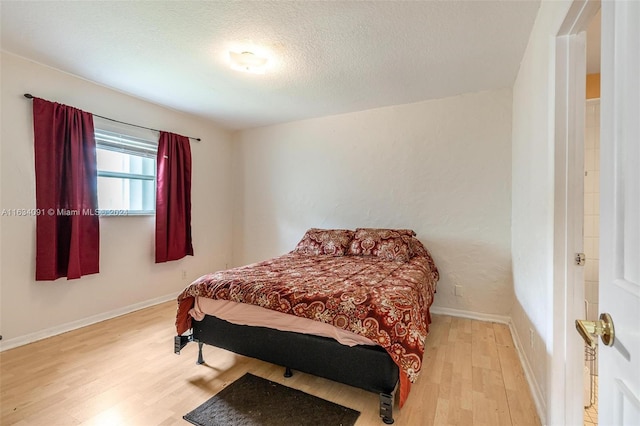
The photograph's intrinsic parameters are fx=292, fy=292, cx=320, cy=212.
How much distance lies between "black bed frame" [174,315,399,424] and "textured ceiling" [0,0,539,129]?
79.4 inches

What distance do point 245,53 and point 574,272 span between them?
2486mm

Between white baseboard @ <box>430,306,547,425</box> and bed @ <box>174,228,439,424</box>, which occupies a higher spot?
bed @ <box>174,228,439,424</box>

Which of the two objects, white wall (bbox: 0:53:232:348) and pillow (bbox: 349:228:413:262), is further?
pillow (bbox: 349:228:413:262)

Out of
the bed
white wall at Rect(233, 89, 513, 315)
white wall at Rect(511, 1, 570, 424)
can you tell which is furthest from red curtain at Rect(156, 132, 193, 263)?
white wall at Rect(511, 1, 570, 424)

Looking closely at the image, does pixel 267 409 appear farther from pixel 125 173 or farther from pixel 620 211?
pixel 125 173

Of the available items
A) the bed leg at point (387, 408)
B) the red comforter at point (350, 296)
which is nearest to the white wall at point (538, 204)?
the red comforter at point (350, 296)

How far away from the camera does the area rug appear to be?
1.57m

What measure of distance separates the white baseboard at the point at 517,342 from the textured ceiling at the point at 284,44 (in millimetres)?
2270

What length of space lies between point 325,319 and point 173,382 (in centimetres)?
113

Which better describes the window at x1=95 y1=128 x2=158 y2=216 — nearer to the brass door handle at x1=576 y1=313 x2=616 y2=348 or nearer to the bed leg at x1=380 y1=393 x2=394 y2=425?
the bed leg at x1=380 y1=393 x2=394 y2=425

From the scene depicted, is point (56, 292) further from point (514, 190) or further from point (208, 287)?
point (514, 190)

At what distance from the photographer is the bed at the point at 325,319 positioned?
1.54 metres

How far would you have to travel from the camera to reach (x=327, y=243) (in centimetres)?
335

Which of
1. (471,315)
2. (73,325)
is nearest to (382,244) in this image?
(471,315)
